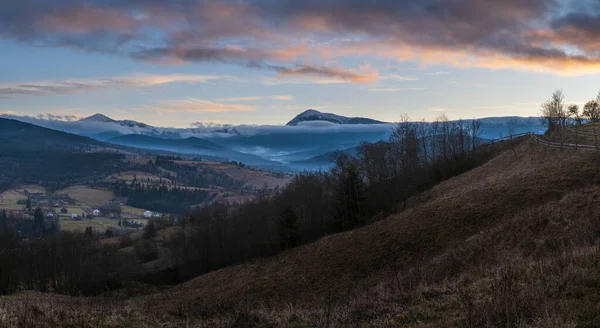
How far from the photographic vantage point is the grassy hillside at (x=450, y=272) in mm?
9734

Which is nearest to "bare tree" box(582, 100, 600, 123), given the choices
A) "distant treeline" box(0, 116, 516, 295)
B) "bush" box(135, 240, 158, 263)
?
"distant treeline" box(0, 116, 516, 295)

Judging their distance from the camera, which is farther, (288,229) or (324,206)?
(324,206)

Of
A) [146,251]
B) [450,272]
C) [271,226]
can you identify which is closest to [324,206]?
[271,226]

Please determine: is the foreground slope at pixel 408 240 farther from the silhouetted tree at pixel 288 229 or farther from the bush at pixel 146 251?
the bush at pixel 146 251

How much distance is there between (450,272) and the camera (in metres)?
19.7

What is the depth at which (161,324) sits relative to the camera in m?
12.6

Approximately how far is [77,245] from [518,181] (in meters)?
82.1

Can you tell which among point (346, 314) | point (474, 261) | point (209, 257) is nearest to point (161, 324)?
point (346, 314)

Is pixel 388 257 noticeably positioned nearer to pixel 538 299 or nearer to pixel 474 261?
pixel 474 261

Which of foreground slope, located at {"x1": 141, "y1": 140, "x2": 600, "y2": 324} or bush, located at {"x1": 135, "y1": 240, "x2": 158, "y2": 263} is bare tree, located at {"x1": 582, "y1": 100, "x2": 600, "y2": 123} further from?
bush, located at {"x1": 135, "y1": 240, "x2": 158, "y2": 263}

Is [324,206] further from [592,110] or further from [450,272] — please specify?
[592,110]

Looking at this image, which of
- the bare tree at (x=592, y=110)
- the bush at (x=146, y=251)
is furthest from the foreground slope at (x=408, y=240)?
the bush at (x=146, y=251)

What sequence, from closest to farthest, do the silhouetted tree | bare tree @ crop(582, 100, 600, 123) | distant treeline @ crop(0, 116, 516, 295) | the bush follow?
1. the silhouetted tree
2. distant treeline @ crop(0, 116, 516, 295)
3. bare tree @ crop(582, 100, 600, 123)
4. the bush

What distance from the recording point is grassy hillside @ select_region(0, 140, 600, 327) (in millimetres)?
9734
